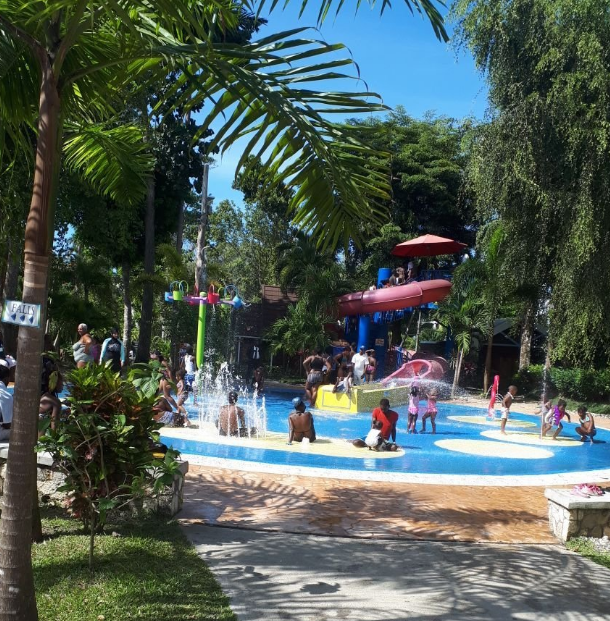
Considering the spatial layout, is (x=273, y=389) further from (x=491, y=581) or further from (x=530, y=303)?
(x=491, y=581)

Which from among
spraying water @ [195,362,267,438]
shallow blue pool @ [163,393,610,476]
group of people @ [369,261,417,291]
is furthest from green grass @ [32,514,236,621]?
group of people @ [369,261,417,291]

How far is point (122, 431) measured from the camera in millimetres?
5438

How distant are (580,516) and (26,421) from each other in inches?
208

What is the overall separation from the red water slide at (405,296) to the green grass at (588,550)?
697 inches

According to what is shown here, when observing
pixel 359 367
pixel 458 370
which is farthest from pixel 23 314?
pixel 458 370

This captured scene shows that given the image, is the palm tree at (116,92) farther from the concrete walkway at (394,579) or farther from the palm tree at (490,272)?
the palm tree at (490,272)

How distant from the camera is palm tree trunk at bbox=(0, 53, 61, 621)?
3641 millimetres

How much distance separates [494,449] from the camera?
13.0 meters

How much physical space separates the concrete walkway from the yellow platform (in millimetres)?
11169

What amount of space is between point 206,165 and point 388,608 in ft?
73.1

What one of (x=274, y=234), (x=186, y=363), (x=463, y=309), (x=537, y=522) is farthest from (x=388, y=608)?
(x=274, y=234)

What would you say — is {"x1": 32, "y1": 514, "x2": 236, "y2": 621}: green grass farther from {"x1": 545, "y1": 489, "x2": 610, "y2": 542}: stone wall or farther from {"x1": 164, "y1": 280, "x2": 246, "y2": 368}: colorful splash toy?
{"x1": 164, "y1": 280, "x2": 246, "y2": 368}: colorful splash toy

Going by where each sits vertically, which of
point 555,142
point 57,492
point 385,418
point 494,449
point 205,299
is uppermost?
point 555,142

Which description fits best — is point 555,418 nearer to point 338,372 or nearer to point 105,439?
point 338,372
